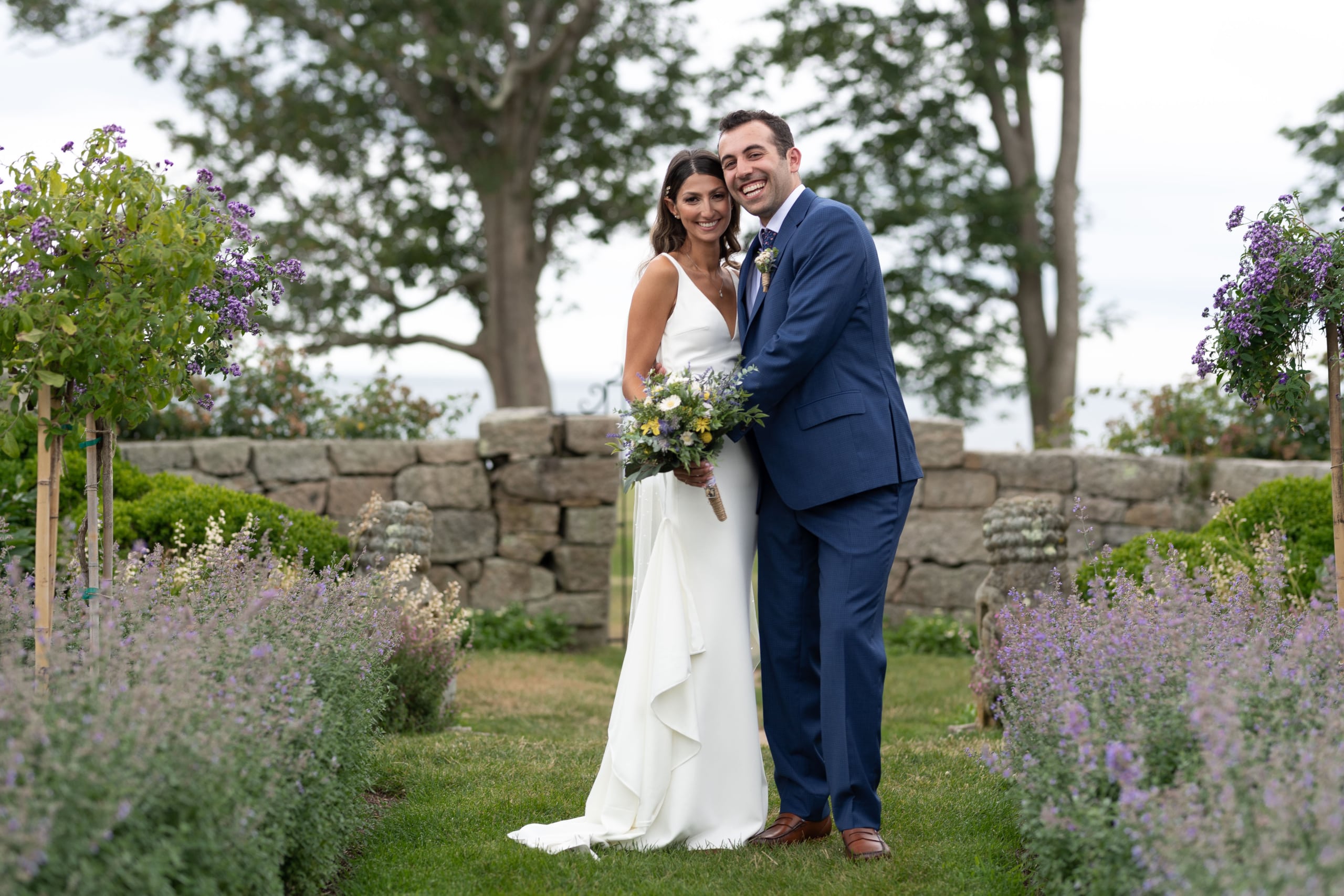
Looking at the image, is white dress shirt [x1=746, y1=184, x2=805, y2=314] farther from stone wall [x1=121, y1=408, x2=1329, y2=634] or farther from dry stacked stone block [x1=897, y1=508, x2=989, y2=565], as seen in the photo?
dry stacked stone block [x1=897, y1=508, x2=989, y2=565]

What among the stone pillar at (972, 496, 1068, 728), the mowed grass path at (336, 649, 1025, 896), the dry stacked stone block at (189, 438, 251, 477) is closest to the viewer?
the mowed grass path at (336, 649, 1025, 896)

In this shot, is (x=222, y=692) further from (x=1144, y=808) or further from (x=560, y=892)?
(x=1144, y=808)

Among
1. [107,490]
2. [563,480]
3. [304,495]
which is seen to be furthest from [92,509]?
[563,480]

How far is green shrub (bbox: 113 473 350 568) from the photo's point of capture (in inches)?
217

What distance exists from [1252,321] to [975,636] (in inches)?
182

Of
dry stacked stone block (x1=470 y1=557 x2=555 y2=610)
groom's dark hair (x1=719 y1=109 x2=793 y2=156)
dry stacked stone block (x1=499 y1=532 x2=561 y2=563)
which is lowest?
dry stacked stone block (x1=470 y1=557 x2=555 y2=610)

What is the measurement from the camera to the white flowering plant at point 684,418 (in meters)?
3.18

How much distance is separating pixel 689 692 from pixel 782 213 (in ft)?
4.75

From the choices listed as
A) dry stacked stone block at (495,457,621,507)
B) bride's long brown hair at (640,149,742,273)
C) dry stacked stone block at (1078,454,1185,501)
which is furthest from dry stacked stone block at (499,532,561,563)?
bride's long brown hair at (640,149,742,273)

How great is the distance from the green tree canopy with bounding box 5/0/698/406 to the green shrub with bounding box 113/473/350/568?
602 centimetres

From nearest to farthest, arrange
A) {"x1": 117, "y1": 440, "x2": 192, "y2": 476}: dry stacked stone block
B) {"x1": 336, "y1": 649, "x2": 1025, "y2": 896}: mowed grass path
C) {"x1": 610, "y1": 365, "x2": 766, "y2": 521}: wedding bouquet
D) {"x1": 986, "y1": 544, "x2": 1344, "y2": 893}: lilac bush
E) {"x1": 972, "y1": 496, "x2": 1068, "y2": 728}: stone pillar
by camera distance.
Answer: {"x1": 986, "y1": 544, "x2": 1344, "y2": 893}: lilac bush < {"x1": 336, "y1": 649, "x2": 1025, "y2": 896}: mowed grass path < {"x1": 610, "y1": 365, "x2": 766, "y2": 521}: wedding bouquet < {"x1": 972, "y1": 496, "x2": 1068, "y2": 728}: stone pillar < {"x1": 117, "y1": 440, "x2": 192, "y2": 476}: dry stacked stone block

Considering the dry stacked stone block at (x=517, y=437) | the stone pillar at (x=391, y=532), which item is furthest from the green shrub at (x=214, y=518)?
the dry stacked stone block at (x=517, y=437)

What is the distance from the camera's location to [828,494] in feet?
10.7

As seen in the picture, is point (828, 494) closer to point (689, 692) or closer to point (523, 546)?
point (689, 692)
